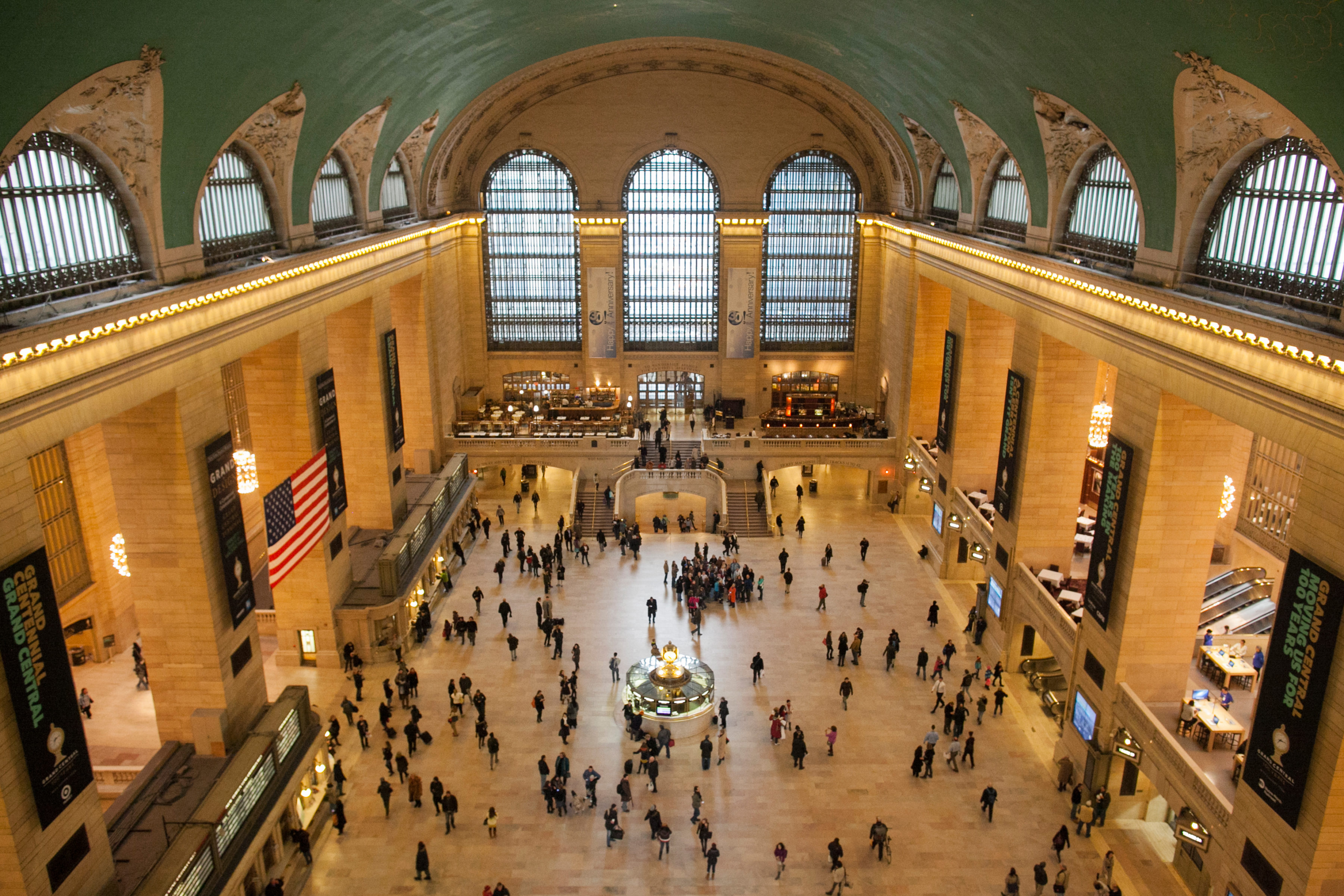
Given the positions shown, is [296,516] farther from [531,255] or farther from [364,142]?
[531,255]

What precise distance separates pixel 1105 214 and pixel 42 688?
19721 mm

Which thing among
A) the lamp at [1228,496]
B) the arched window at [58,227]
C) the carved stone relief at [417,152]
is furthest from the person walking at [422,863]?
the carved stone relief at [417,152]

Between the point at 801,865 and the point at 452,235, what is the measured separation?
2745 centimetres

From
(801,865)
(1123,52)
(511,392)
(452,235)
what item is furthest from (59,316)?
(511,392)

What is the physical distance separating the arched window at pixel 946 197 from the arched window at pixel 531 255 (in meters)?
14.1

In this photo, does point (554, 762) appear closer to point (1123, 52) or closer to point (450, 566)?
point (450, 566)

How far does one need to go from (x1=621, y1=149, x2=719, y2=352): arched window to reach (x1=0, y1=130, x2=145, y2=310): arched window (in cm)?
2526

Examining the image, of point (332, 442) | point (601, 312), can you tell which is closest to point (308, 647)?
point (332, 442)

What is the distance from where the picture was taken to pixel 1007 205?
24.8 meters

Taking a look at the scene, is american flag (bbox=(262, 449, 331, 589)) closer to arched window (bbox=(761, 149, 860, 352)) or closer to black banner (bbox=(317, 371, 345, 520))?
black banner (bbox=(317, 371, 345, 520))

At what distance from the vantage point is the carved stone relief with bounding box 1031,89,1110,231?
1869 cm

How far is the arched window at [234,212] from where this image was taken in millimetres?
17250

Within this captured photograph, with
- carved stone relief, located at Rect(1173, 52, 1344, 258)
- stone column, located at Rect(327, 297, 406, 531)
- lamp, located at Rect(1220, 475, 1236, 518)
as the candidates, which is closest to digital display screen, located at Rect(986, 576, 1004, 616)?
lamp, located at Rect(1220, 475, 1236, 518)

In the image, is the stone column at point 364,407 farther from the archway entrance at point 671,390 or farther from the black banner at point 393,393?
the archway entrance at point 671,390
